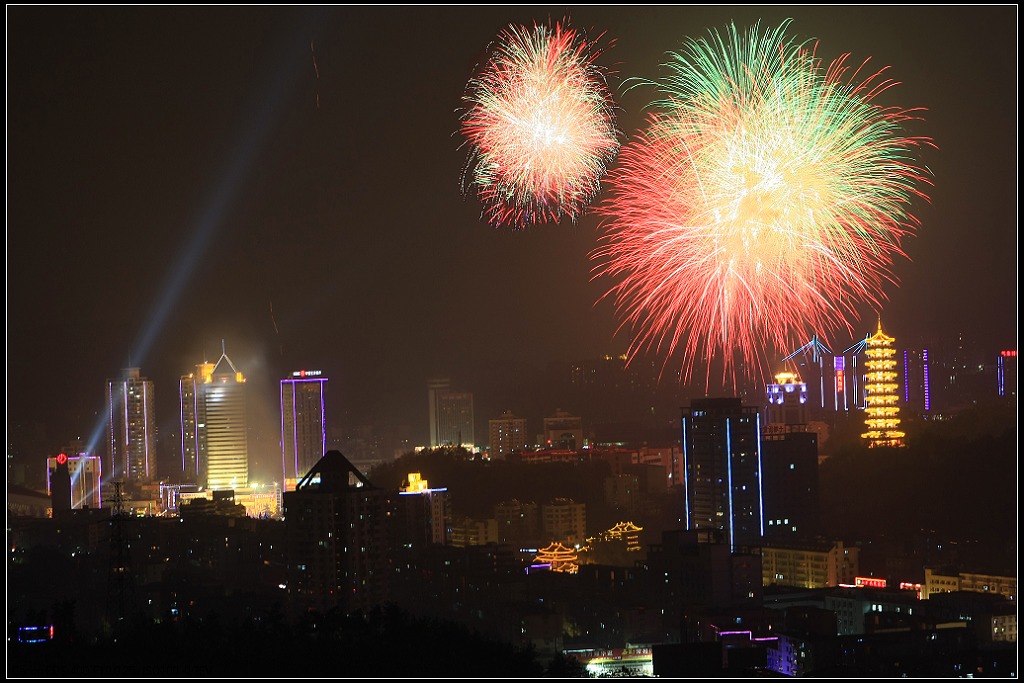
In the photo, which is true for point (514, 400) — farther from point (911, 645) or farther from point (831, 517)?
point (911, 645)

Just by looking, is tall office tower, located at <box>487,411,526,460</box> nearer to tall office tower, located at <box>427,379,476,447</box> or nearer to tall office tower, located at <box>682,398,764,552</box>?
tall office tower, located at <box>427,379,476,447</box>

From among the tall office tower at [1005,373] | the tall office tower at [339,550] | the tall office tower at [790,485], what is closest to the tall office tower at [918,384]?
the tall office tower at [1005,373]

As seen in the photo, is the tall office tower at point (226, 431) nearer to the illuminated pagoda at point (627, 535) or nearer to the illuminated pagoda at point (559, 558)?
the illuminated pagoda at point (627, 535)

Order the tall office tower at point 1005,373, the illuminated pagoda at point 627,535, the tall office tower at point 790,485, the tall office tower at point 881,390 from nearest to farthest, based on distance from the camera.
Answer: the tall office tower at point 790,485
the illuminated pagoda at point 627,535
the tall office tower at point 881,390
the tall office tower at point 1005,373

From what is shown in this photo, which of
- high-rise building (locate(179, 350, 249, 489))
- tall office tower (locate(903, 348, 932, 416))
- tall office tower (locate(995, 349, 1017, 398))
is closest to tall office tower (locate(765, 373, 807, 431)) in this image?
tall office tower (locate(903, 348, 932, 416))

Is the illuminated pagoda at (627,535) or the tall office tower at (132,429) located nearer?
the illuminated pagoda at (627,535)

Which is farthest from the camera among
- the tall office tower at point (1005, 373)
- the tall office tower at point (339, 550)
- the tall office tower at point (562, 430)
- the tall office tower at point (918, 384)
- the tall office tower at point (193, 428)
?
the tall office tower at point (193, 428)

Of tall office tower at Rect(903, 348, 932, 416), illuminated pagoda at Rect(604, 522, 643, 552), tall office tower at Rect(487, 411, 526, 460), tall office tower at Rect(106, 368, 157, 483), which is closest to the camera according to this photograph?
illuminated pagoda at Rect(604, 522, 643, 552)
